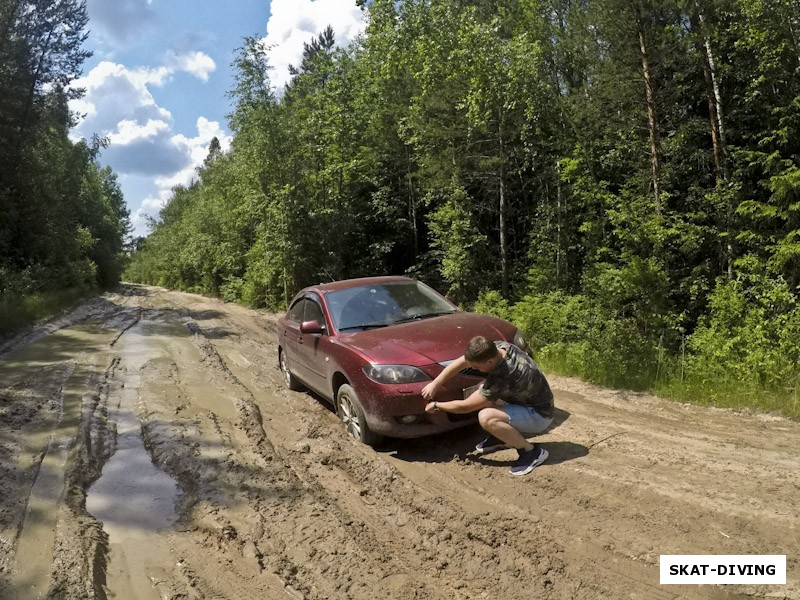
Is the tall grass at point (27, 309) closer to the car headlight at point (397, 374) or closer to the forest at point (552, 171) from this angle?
the forest at point (552, 171)

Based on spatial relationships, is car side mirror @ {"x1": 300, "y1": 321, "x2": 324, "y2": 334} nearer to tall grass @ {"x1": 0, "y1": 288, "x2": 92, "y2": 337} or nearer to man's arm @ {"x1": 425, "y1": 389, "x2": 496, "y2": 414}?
man's arm @ {"x1": 425, "y1": 389, "x2": 496, "y2": 414}

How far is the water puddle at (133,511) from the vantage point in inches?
127

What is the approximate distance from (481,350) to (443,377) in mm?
534

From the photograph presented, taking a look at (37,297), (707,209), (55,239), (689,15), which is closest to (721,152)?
(707,209)

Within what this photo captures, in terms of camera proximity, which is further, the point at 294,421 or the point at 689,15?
the point at 689,15

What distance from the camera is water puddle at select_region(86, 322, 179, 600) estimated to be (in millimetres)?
3223

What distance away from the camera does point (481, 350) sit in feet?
13.9

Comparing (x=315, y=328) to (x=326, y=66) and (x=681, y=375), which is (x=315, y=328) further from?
(x=326, y=66)

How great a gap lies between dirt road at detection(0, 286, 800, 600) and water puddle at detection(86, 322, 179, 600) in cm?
2

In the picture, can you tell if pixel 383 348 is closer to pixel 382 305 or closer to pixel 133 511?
pixel 382 305

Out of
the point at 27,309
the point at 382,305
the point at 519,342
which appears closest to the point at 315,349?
the point at 382,305

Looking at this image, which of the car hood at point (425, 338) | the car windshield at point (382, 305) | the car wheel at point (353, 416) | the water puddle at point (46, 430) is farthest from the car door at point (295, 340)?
the water puddle at point (46, 430)

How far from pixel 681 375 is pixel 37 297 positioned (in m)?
19.9

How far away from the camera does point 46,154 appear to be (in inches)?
1001
